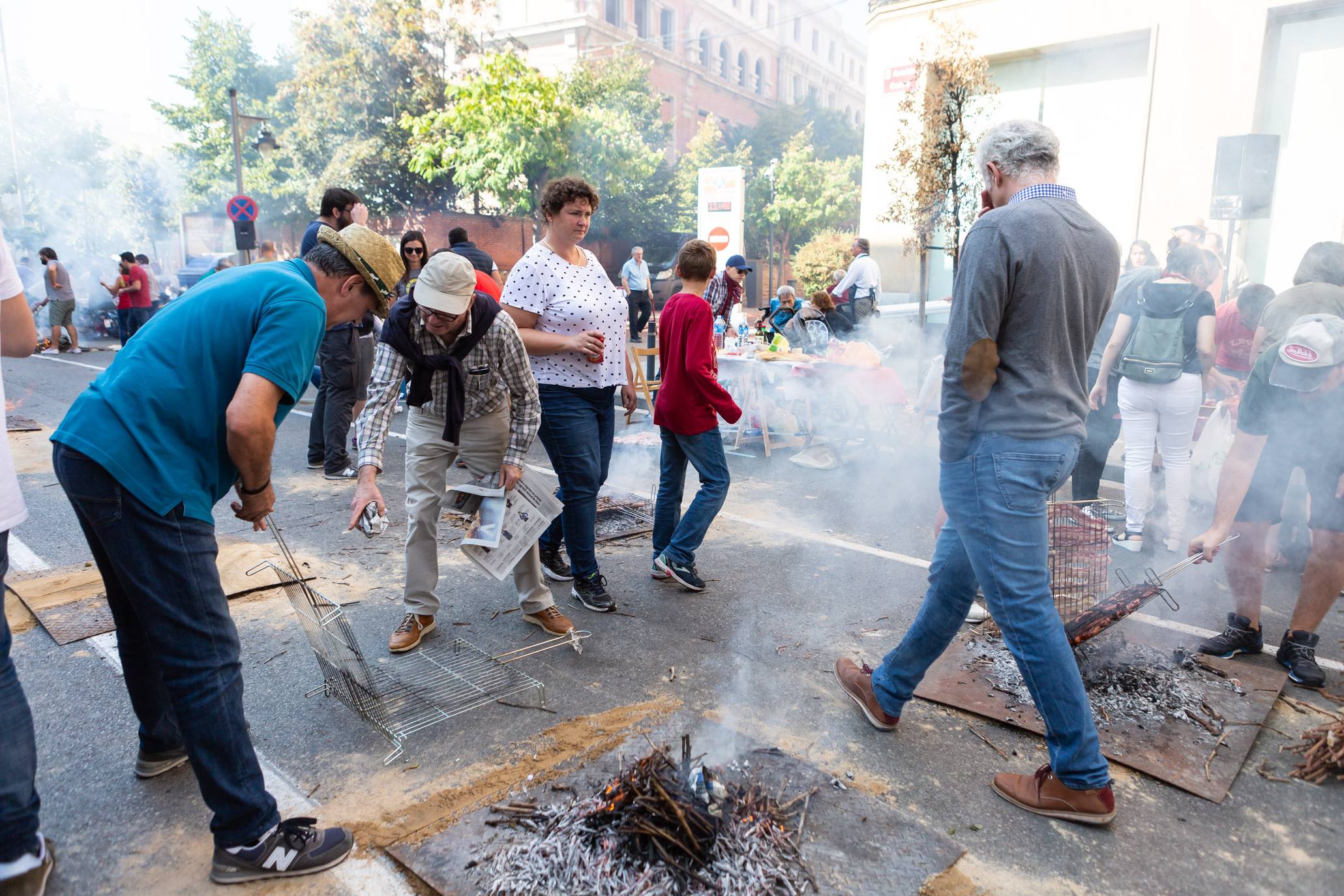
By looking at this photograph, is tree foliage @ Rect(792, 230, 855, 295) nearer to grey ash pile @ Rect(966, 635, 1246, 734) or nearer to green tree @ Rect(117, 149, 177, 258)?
grey ash pile @ Rect(966, 635, 1246, 734)

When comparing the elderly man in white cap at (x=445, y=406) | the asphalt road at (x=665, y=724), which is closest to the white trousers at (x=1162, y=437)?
the asphalt road at (x=665, y=724)

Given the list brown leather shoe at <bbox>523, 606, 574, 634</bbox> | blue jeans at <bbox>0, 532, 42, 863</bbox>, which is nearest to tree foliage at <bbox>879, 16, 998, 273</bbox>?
brown leather shoe at <bbox>523, 606, 574, 634</bbox>

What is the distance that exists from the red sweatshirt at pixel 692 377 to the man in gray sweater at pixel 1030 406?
5.82 ft

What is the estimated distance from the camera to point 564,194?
12.5ft

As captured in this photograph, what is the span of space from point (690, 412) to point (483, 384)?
3.73 feet

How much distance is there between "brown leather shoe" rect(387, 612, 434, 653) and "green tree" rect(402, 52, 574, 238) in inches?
742

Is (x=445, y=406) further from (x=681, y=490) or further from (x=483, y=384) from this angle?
(x=681, y=490)

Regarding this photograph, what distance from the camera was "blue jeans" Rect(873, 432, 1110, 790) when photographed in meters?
2.47

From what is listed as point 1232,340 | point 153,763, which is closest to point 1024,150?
point 153,763

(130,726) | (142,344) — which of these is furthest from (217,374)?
(130,726)

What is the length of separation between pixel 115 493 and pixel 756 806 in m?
1.89

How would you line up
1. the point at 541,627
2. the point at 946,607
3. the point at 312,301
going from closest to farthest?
the point at 312,301 → the point at 946,607 → the point at 541,627

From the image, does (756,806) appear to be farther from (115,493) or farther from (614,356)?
(614,356)

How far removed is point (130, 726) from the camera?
Result: 302 centimetres
